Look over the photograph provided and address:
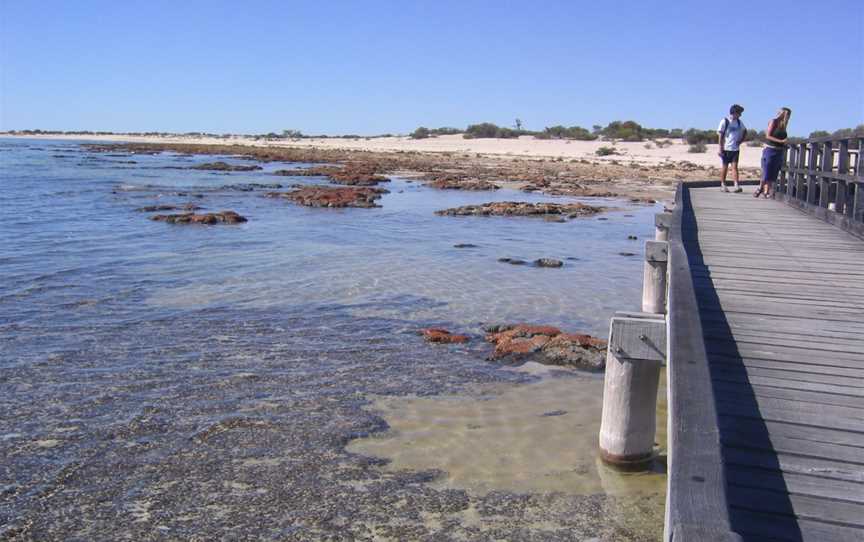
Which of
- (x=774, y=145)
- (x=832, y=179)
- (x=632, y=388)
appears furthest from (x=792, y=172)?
(x=632, y=388)

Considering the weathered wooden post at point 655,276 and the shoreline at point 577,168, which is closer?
the weathered wooden post at point 655,276

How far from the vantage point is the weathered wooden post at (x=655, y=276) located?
8656mm

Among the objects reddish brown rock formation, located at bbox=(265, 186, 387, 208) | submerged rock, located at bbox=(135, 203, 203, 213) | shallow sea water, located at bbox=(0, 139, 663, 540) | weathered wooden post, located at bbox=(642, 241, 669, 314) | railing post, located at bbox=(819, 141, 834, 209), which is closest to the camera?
shallow sea water, located at bbox=(0, 139, 663, 540)

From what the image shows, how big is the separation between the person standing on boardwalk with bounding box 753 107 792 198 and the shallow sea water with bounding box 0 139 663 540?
2.98 metres

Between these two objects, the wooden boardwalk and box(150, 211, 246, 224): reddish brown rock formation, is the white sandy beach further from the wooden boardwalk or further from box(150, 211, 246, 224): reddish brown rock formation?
the wooden boardwalk

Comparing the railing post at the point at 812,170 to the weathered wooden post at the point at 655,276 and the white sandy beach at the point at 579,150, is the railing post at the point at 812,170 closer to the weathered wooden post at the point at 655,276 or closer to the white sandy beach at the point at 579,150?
the weathered wooden post at the point at 655,276

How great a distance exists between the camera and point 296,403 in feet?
21.9

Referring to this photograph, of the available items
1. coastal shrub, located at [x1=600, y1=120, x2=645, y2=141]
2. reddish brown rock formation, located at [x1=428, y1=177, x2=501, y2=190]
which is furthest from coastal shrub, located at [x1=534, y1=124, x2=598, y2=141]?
reddish brown rock formation, located at [x1=428, y1=177, x2=501, y2=190]

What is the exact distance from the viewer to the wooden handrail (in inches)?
84.2

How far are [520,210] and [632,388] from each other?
17.9m

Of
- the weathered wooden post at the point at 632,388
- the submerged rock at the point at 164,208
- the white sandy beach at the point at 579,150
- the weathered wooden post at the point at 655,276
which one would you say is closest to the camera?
the weathered wooden post at the point at 632,388

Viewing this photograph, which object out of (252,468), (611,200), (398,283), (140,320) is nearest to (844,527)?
(252,468)

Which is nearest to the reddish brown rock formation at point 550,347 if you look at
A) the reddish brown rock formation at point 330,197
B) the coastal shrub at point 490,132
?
the reddish brown rock formation at point 330,197

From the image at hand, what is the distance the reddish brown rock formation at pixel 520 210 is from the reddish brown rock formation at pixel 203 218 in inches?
237
